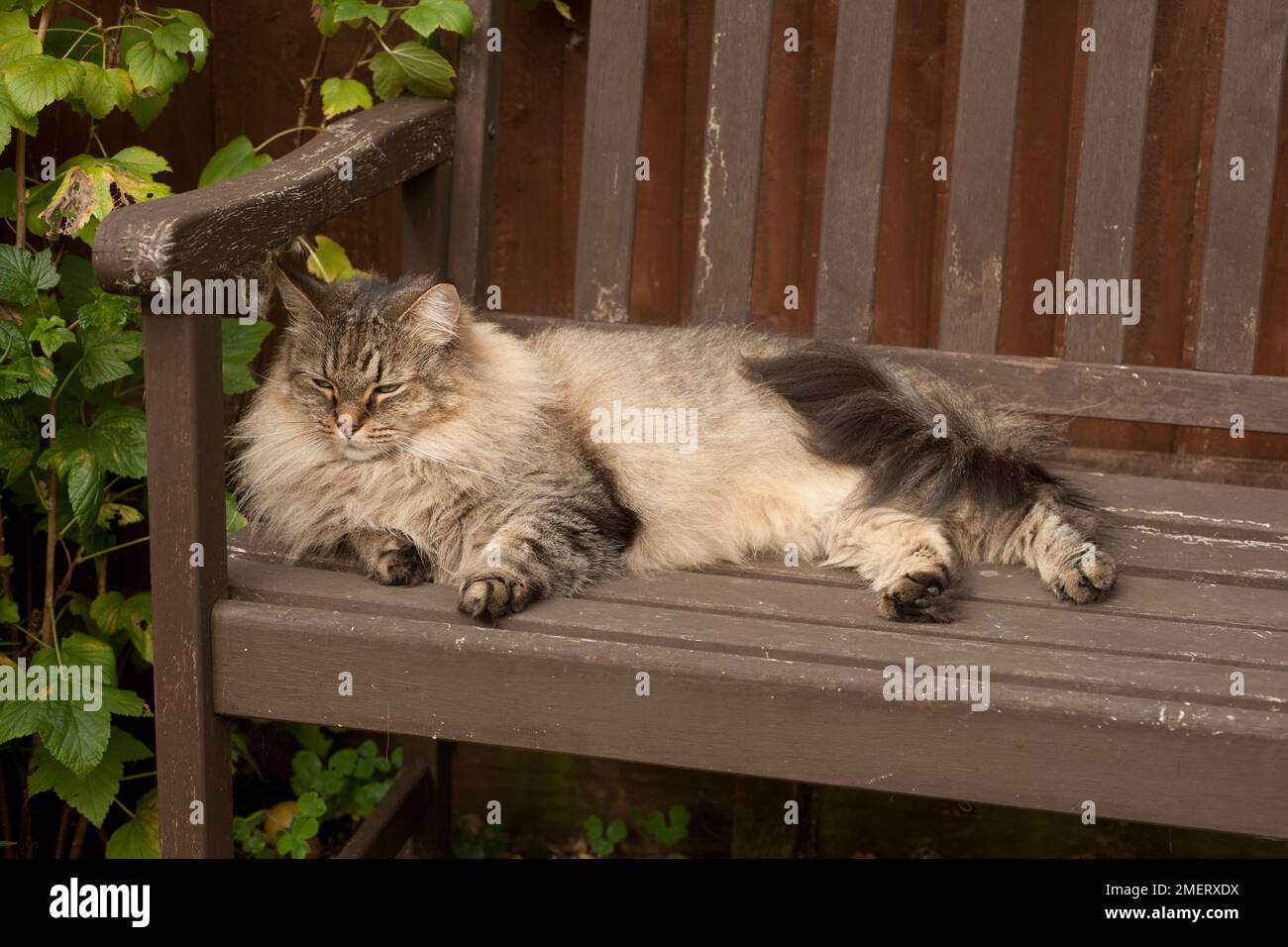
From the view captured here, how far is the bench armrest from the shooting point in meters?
1.64

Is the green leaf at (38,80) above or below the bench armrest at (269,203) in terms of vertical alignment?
above

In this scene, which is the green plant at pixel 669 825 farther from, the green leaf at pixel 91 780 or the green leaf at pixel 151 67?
the green leaf at pixel 151 67

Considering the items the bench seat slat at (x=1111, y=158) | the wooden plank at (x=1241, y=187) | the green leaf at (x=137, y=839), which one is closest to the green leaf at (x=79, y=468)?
the green leaf at (x=137, y=839)

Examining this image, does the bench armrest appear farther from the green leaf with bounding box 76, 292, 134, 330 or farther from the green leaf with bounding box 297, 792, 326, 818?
the green leaf with bounding box 297, 792, 326, 818

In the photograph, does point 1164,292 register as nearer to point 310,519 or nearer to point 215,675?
point 310,519

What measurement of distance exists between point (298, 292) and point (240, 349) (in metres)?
0.35

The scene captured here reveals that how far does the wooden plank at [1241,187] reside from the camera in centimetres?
225

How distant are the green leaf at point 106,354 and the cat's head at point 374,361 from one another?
34 cm

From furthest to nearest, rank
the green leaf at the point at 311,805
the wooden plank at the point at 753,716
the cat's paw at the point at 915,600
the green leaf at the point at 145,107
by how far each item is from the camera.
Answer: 1. the green leaf at the point at 311,805
2. the green leaf at the point at 145,107
3. the cat's paw at the point at 915,600
4. the wooden plank at the point at 753,716

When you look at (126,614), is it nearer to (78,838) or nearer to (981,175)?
(78,838)

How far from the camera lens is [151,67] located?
7.49 ft

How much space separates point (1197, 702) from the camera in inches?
63.0

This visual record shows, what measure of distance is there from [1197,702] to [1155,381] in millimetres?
895
